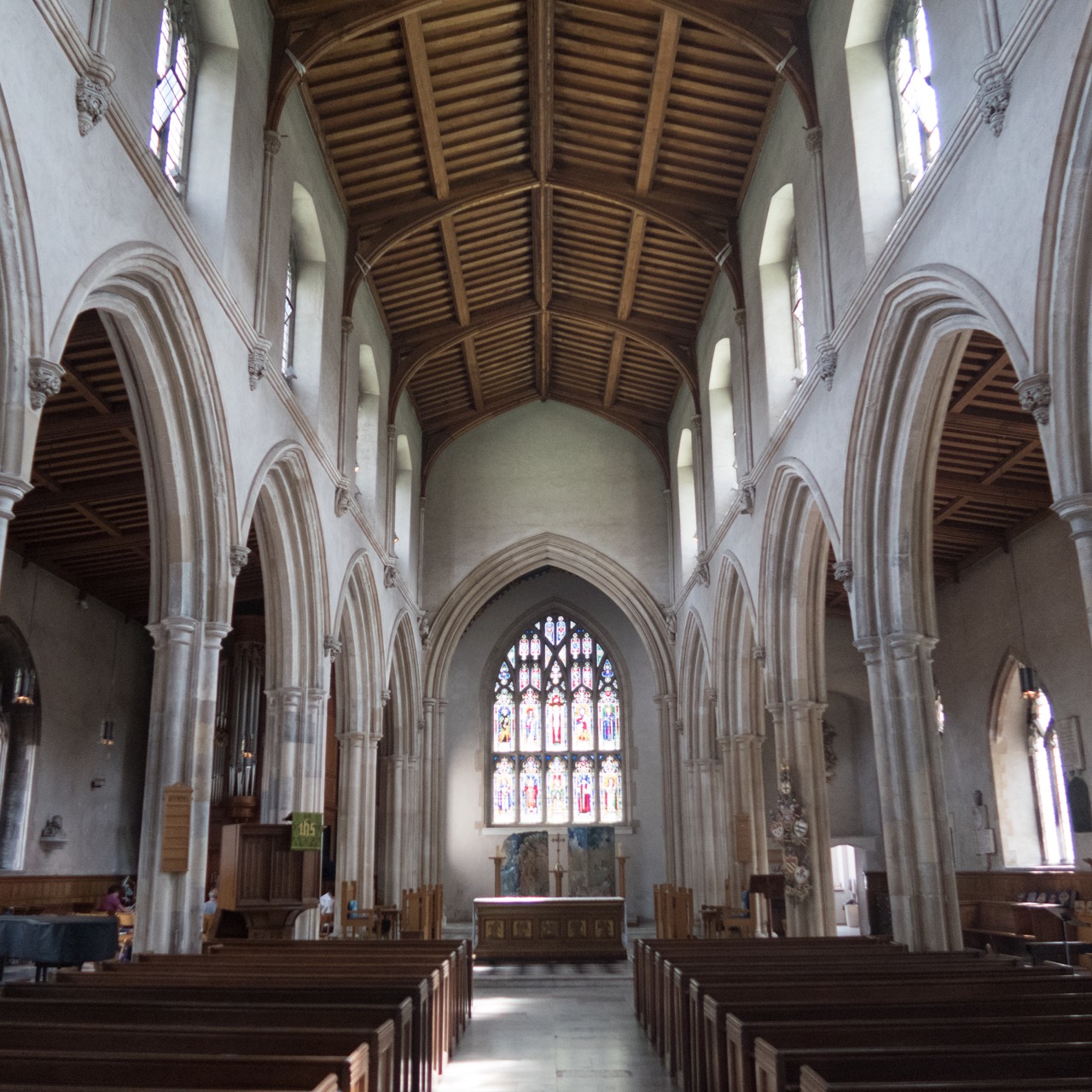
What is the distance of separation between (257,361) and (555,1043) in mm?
5942

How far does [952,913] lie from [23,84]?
318 inches

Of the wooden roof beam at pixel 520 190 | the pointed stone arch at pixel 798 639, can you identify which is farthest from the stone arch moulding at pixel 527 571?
the wooden roof beam at pixel 520 190

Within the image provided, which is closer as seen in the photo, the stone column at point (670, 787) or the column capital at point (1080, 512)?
the column capital at point (1080, 512)

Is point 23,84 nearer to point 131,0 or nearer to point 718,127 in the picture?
point 131,0

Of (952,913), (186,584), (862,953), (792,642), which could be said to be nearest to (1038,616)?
(792,642)

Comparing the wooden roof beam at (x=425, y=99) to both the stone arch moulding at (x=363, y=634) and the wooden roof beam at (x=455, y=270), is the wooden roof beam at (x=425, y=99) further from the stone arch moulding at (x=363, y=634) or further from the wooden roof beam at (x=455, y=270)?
the stone arch moulding at (x=363, y=634)

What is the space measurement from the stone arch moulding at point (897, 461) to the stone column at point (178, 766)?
525cm

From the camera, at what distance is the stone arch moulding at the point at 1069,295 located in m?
5.74

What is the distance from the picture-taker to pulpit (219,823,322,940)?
9.15 m

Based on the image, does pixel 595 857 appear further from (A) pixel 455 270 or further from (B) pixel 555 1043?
(B) pixel 555 1043

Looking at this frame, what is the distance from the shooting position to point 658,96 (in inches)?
467

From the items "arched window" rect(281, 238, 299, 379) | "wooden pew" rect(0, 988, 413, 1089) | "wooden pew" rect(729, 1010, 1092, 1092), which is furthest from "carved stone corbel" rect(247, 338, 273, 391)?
"wooden pew" rect(729, 1010, 1092, 1092)

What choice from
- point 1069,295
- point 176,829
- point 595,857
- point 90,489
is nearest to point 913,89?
point 1069,295

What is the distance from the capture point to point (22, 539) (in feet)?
45.6
